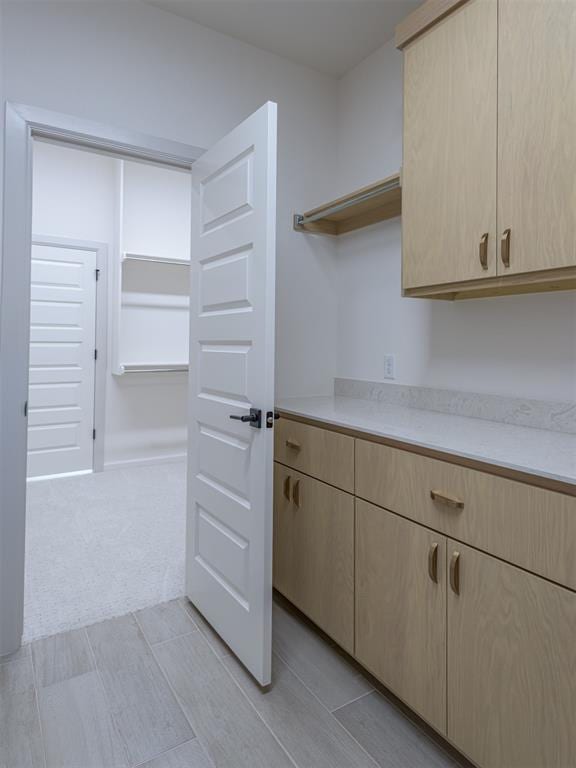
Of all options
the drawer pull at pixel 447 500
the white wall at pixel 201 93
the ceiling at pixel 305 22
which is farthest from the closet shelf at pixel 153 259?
the drawer pull at pixel 447 500

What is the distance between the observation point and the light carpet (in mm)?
2223

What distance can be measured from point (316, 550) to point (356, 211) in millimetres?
1597

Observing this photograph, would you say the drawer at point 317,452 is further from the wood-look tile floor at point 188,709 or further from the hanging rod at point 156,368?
the hanging rod at point 156,368

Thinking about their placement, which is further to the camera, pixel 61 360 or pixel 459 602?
pixel 61 360

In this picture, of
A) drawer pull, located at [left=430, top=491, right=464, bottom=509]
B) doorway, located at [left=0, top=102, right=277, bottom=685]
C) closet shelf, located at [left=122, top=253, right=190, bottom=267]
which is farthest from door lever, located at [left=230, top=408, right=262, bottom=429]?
closet shelf, located at [left=122, top=253, right=190, bottom=267]

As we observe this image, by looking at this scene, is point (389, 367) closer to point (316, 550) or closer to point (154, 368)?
point (316, 550)

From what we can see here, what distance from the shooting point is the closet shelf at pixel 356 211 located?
79.3 inches

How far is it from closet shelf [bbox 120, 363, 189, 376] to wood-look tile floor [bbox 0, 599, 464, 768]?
2704 millimetres

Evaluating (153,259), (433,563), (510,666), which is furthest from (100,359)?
(510,666)

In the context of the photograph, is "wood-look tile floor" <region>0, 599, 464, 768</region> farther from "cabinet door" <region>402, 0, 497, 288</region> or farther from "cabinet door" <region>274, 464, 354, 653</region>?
"cabinet door" <region>402, 0, 497, 288</region>

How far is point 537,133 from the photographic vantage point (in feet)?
4.41

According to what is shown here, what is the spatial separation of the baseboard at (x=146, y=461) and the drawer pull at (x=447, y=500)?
3.82 metres

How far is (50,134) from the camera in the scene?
1.92 meters

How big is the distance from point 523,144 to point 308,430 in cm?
119
